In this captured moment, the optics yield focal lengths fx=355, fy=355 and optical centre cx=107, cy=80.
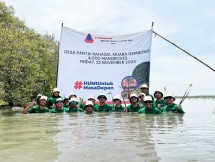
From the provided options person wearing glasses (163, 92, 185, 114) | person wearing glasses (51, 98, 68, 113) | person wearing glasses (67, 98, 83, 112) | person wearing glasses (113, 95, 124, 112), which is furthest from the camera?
person wearing glasses (113, 95, 124, 112)

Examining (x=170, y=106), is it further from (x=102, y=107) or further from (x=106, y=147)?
(x=106, y=147)

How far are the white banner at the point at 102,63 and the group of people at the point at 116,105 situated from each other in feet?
2.03

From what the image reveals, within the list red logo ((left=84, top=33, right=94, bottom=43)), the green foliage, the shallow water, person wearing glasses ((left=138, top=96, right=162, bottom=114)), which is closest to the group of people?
person wearing glasses ((left=138, top=96, right=162, bottom=114))

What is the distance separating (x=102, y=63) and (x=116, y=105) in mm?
2552

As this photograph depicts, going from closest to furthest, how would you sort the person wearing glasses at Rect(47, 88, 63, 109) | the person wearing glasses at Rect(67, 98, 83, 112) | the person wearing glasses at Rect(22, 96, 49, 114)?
the person wearing glasses at Rect(22, 96, 49, 114), the person wearing glasses at Rect(67, 98, 83, 112), the person wearing glasses at Rect(47, 88, 63, 109)

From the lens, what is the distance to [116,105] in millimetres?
14602

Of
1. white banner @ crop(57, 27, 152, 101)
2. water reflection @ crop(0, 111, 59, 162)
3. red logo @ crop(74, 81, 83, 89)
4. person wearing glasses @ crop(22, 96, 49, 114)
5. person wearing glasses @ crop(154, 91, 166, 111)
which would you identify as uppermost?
white banner @ crop(57, 27, 152, 101)

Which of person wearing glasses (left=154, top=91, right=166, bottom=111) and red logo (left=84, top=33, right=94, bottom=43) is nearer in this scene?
person wearing glasses (left=154, top=91, right=166, bottom=111)

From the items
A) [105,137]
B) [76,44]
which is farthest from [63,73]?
[105,137]

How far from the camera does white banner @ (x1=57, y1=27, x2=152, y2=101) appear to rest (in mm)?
15942

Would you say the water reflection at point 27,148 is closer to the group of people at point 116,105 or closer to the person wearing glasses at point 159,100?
the group of people at point 116,105

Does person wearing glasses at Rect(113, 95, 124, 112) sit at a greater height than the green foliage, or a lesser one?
lesser

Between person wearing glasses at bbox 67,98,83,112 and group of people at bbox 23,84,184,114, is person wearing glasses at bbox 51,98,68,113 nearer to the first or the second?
group of people at bbox 23,84,184,114

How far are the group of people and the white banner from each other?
620 millimetres
